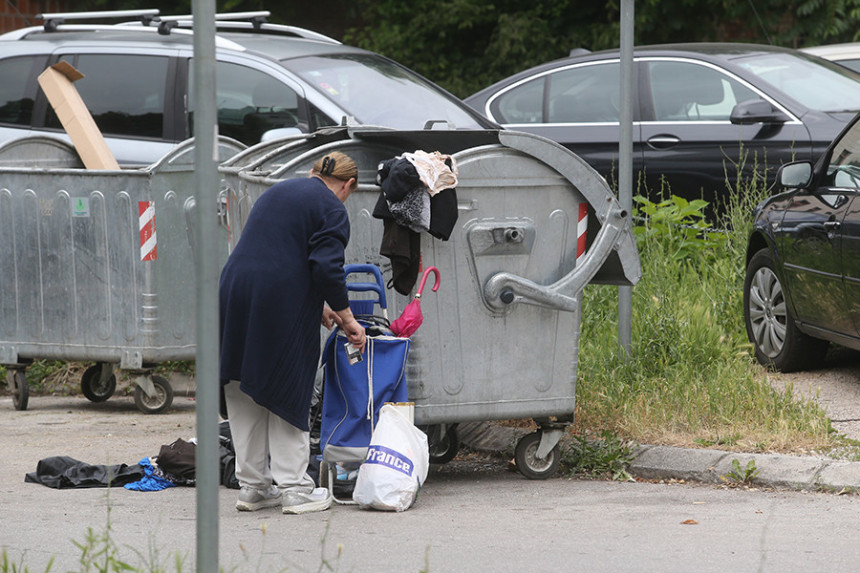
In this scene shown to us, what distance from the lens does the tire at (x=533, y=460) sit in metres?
6.36

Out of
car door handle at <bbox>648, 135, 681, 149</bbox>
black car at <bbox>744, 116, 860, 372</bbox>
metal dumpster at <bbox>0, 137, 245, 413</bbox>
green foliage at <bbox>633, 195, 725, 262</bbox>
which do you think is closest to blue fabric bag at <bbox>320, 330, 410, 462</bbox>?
metal dumpster at <bbox>0, 137, 245, 413</bbox>

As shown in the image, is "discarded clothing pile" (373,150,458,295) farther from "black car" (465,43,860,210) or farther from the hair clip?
"black car" (465,43,860,210)

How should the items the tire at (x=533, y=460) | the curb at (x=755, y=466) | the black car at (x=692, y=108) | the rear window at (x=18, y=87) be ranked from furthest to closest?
1. the rear window at (x=18, y=87)
2. the black car at (x=692, y=108)
3. the tire at (x=533, y=460)
4. the curb at (x=755, y=466)

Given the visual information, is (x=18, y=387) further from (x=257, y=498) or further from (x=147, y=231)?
(x=257, y=498)

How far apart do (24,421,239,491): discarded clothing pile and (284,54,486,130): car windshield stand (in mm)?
3275

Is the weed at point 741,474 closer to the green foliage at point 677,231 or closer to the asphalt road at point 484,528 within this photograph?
the asphalt road at point 484,528

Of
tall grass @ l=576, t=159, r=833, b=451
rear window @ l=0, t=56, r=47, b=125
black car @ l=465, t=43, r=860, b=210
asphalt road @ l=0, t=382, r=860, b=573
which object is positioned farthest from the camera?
rear window @ l=0, t=56, r=47, b=125

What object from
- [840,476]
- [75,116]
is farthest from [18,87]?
[840,476]

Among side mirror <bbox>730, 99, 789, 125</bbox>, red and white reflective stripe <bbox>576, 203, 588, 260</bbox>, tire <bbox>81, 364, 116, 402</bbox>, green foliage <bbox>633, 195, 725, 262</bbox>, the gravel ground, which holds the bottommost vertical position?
tire <bbox>81, 364, 116, 402</bbox>

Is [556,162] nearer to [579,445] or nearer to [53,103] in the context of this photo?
[579,445]

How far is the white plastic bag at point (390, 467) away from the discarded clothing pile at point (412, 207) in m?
0.62

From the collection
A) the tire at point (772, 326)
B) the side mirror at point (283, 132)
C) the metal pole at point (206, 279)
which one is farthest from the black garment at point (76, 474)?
the tire at point (772, 326)

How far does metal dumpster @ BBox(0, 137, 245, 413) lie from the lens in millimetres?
7895

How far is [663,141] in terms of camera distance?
966 cm
